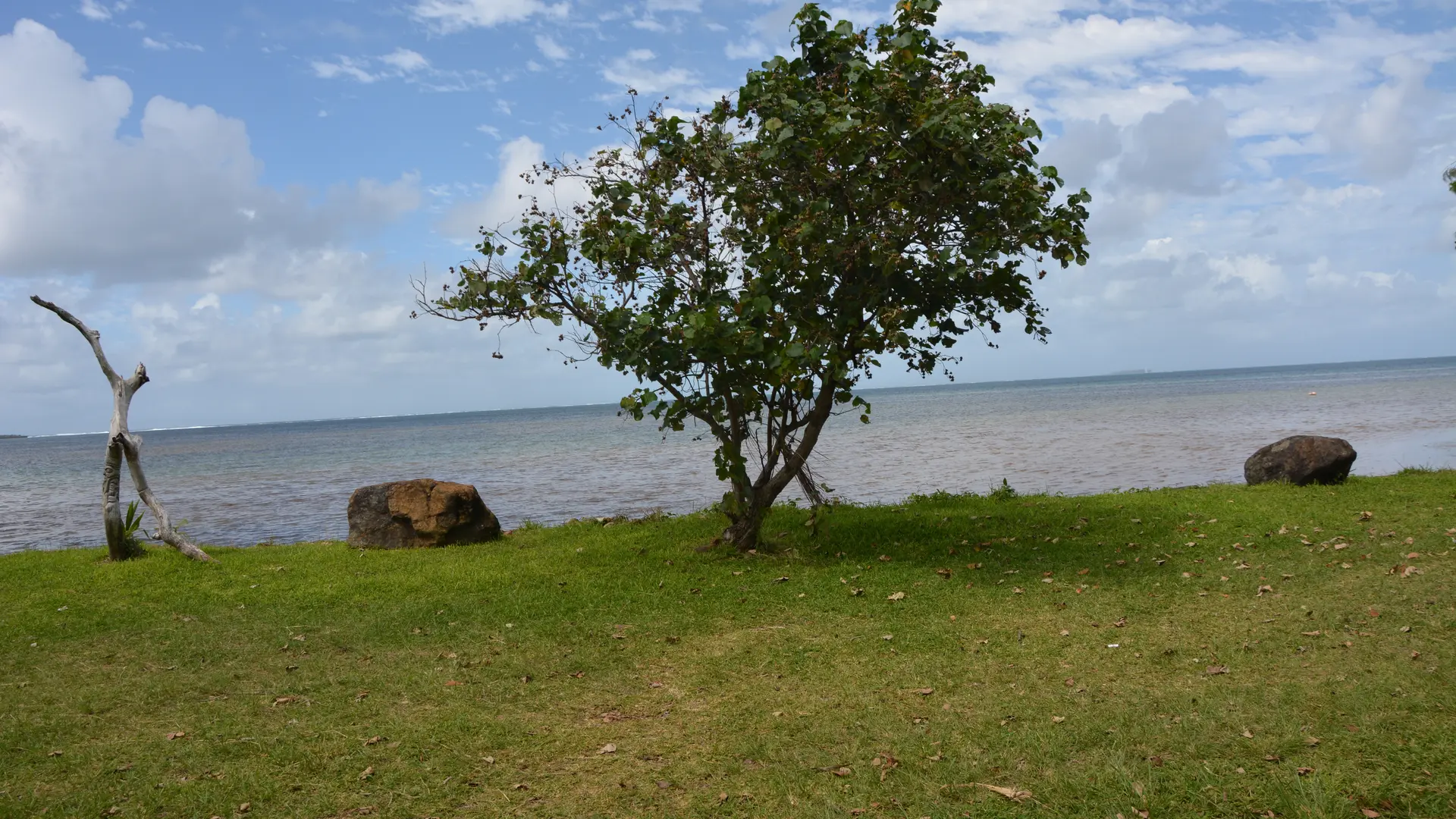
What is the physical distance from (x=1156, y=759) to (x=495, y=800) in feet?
13.2

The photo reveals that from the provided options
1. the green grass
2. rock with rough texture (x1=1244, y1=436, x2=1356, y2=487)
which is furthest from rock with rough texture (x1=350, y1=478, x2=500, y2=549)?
rock with rough texture (x1=1244, y1=436, x2=1356, y2=487)

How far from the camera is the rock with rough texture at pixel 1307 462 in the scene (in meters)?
16.3

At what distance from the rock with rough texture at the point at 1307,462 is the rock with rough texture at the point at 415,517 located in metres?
13.3

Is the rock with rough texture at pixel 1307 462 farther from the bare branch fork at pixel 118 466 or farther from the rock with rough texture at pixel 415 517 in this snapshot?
the bare branch fork at pixel 118 466

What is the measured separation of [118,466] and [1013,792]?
44.1 ft

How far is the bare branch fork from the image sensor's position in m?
13.7

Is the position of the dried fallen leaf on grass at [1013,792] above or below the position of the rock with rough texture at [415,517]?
below

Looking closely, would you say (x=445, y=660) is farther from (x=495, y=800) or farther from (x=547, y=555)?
(x=547, y=555)

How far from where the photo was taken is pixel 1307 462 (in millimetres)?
16500

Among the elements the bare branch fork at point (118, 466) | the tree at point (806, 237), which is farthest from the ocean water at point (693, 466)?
the bare branch fork at point (118, 466)

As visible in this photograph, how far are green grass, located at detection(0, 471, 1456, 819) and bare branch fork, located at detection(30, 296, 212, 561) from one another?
1.69 ft

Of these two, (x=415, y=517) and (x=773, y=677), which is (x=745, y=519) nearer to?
(x=773, y=677)

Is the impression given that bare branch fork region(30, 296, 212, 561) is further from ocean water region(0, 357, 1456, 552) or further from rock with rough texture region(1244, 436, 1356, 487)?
rock with rough texture region(1244, 436, 1356, 487)

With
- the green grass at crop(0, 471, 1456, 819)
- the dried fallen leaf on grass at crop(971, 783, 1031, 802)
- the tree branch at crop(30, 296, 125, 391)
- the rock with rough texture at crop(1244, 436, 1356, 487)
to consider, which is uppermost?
the tree branch at crop(30, 296, 125, 391)
